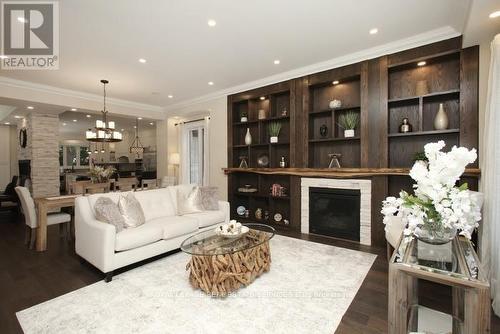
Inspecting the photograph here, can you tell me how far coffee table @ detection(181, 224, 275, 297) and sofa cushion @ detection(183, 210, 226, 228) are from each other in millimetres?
921

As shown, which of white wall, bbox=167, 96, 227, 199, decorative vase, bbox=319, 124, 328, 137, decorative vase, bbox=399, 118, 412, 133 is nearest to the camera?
decorative vase, bbox=399, 118, 412, 133

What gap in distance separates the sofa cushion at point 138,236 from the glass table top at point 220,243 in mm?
561

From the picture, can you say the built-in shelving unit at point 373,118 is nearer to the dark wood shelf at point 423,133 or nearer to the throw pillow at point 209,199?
the dark wood shelf at point 423,133

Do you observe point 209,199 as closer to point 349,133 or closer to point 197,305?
point 197,305

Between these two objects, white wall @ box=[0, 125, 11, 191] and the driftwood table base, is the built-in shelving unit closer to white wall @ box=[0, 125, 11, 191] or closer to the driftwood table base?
the driftwood table base

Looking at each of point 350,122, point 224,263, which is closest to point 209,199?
point 224,263

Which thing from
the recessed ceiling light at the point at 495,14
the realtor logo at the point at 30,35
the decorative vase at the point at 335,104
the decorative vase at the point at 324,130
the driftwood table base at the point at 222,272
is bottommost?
the driftwood table base at the point at 222,272

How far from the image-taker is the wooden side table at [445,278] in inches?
46.4

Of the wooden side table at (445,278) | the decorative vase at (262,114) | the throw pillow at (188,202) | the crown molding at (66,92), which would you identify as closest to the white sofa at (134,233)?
the throw pillow at (188,202)

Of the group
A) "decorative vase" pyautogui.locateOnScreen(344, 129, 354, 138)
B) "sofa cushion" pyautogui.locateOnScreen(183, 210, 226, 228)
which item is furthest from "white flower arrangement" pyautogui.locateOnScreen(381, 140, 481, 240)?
"sofa cushion" pyautogui.locateOnScreen(183, 210, 226, 228)

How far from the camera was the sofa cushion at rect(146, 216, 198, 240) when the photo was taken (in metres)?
3.08

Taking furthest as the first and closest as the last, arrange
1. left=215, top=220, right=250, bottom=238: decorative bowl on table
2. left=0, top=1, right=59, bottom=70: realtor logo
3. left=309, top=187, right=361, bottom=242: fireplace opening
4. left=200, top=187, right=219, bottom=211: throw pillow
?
1. left=200, top=187, right=219, bottom=211: throw pillow
2. left=309, top=187, right=361, bottom=242: fireplace opening
3. left=215, top=220, right=250, bottom=238: decorative bowl on table
4. left=0, top=1, right=59, bottom=70: realtor logo

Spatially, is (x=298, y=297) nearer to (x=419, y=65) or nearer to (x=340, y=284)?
(x=340, y=284)

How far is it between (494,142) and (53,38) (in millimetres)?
5141
